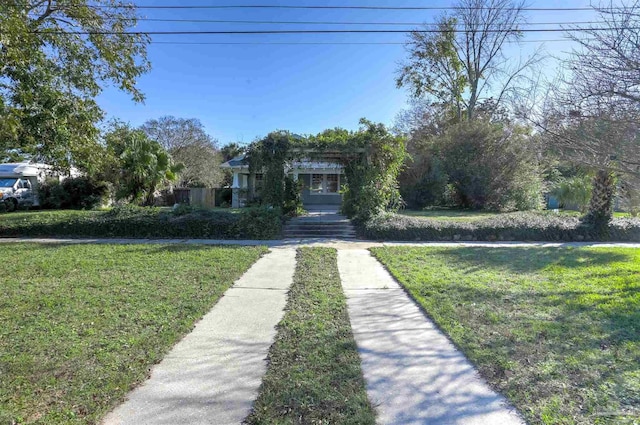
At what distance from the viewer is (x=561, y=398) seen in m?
2.62

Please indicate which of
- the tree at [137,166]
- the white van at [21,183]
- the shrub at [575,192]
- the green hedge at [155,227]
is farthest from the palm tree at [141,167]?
the shrub at [575,192]

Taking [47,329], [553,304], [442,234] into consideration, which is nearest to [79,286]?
[47,329]

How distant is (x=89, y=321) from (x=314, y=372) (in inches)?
107

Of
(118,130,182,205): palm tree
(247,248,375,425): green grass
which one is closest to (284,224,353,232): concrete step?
(247,248,375,425): green grass

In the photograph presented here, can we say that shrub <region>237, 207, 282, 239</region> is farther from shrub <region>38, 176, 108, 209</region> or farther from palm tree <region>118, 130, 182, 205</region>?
shrub <region>38, 176, 108, 209</region>

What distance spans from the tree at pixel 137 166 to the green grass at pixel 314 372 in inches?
571

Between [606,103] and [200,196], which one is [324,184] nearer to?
[200,196]

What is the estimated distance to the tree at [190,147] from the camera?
28.9m

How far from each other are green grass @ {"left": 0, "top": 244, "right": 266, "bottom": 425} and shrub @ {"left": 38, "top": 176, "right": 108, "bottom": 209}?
1184cm

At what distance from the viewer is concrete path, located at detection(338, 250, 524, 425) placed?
248 centimetres

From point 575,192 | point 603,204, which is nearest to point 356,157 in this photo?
point 603,204

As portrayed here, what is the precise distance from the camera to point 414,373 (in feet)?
9.94

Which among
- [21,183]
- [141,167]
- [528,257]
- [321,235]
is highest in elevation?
[141,167]

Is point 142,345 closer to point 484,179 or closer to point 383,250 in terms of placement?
point 383,250
